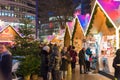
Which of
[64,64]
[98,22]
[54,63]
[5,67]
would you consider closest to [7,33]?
[98,22]

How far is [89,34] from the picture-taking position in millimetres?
24422

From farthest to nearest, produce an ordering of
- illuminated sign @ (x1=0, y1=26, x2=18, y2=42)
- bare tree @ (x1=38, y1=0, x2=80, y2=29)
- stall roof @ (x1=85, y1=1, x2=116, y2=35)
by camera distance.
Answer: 1. bare tree @ (x1=38, y1=0, x2=80, y2=29)
2. illuminated sign @ (x1=0, y1=26, x2=18, y2=42)
3. stall roof @ (x1=85, y1=1, x2=116, y2=35)

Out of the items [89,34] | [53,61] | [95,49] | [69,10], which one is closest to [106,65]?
[95,49]

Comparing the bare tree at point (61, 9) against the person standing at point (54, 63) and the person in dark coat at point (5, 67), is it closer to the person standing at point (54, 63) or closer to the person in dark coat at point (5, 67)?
the person standing at point (54, 63)

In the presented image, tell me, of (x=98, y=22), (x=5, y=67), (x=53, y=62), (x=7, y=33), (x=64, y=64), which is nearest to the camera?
(x=5, y=67)

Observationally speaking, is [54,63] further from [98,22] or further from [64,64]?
[98,22]

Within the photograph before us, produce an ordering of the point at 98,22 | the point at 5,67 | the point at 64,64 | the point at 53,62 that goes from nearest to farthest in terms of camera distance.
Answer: the point at 5,67
the point at 53,62
the point at 64,64
the point at 98,22

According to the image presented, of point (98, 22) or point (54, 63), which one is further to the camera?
point (98, 22)

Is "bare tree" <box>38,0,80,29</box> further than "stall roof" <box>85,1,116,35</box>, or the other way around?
"bare tree" <box>38,0,80,29</box>

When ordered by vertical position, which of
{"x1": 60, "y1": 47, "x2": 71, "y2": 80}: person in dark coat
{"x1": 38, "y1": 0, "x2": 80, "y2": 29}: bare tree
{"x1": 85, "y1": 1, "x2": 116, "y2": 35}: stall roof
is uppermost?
{"x1": 38, "y1": 0, "x2": 80, "y2": 29}: bare tree

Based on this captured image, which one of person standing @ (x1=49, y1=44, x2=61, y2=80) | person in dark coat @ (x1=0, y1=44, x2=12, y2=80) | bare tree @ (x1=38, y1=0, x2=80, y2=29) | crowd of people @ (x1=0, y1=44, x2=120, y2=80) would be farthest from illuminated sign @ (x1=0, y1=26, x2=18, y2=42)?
person in dark coat @ (x1=0, y1=44, x2=12, y2=80)

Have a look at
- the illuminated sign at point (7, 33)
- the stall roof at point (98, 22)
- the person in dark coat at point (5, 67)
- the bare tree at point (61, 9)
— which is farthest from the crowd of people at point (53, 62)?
the bare tree at point (61, 9)

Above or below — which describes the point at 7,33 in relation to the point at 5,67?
above

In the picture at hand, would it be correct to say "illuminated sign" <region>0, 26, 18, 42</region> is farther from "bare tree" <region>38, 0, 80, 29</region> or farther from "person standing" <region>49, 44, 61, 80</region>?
"bare tree" <region>38, 0, 80, 29</region>
